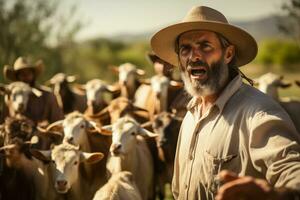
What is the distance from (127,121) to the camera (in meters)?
7.49

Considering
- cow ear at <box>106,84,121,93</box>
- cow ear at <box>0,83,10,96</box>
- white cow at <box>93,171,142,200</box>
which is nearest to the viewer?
white cow at <box>93,171,142,200</box>

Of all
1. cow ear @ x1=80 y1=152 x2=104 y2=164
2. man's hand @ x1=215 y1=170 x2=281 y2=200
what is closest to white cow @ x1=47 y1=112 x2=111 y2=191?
cow ear @ x1=80 y1=152 x2=104 y2=164

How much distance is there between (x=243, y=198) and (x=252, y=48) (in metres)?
1.24

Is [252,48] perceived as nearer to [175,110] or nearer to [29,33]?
[175,110]

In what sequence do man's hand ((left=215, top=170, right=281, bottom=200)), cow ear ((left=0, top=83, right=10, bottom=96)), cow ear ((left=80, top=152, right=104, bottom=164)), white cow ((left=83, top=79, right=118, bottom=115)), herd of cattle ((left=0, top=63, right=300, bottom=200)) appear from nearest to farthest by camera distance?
man's hand ((left=215, top=170, right=281, bottom=200)) → herd of cattle ((left=0, top=63, right=300, bottom=200)) → cow ear ((left=80, top=152, right=104, bottom=164)) → cow ear ((left=0, top=83, right=10, bottom=96)) → white cow ((left=83, top=79, right=118, bottom=115))

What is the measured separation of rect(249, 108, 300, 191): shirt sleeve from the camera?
90.0 inches

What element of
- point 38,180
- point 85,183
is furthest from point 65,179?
point 85,183

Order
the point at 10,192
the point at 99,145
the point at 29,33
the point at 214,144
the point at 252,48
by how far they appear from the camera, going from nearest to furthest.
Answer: the point at 214,144 → the point at 252,48 → the point at 10,192 → the point at 99,145 → the point at 29,33

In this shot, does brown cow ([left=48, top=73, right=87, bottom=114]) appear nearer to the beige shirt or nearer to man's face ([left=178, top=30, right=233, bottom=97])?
the beige shirt

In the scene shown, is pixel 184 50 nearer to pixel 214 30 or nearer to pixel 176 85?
pixel 214 30

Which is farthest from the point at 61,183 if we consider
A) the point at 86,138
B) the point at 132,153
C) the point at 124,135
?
the point at 86,138

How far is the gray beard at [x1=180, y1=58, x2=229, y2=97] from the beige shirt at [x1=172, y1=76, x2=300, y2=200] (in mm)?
50

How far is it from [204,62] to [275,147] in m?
0.70

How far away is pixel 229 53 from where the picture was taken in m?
3.02
